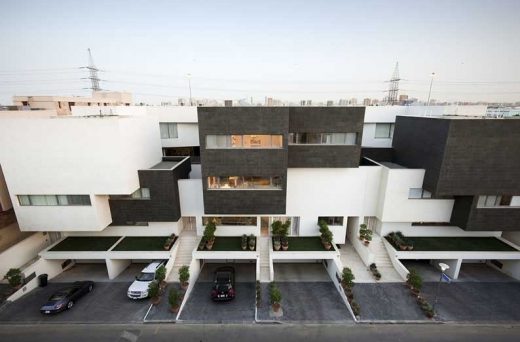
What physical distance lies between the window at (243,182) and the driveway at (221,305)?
7.53 meters

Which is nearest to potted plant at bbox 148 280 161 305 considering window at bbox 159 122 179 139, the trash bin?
the trash bin

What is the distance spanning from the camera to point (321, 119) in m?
17.8

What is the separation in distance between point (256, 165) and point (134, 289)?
12.5 meters

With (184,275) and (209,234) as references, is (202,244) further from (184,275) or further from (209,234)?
(184,275)

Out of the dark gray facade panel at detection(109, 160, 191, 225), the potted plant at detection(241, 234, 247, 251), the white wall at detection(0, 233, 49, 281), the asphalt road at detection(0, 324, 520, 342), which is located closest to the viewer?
the asphalt road at detection(0, 324, 520, 342)

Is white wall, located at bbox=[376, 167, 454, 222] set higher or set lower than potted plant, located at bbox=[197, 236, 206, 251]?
higher

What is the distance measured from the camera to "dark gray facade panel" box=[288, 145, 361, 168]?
1811cm

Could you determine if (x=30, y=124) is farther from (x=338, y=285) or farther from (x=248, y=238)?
(x=338, y=285)

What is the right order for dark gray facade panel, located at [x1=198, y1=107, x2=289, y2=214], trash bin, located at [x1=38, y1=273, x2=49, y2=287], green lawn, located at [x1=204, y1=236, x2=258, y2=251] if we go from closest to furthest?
dark gray facade panel, located at [x1=198, y1=107, x2=289, y2=214], trash bin, located at [x1=38, y1=273, x2=49, y2=287], green lawn, located at [x1=204, y1=236, x2=258, y2=251]

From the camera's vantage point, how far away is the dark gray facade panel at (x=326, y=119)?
57.6 ft

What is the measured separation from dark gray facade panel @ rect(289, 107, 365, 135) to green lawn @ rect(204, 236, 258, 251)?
34.8 feet

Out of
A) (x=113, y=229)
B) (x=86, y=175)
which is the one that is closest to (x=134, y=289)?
(x=113, y=229)

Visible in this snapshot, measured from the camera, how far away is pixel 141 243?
771 inches

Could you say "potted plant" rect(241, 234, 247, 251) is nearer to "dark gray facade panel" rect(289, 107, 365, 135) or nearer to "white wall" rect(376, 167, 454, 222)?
"dark gray facade panel" rect(289, 107, 365, 135)
